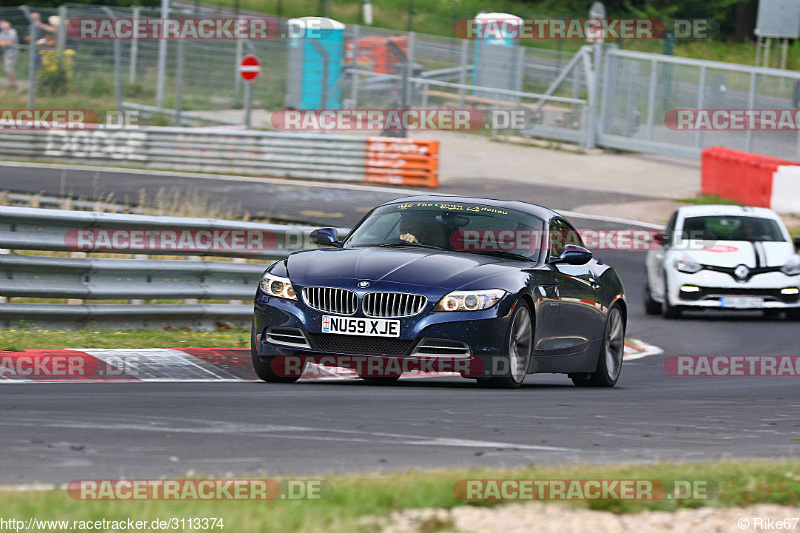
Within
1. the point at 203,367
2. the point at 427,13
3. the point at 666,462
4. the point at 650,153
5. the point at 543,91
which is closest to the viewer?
the point at 666,462

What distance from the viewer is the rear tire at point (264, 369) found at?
941 cm

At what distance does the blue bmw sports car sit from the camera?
8938mm

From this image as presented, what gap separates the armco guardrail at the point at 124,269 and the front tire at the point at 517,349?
3.40 metres

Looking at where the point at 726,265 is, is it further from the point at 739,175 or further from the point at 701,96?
Result: the point at 701,96

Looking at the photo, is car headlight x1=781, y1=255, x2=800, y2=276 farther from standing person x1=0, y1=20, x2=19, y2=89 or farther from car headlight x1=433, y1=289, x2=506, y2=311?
standing person x1=0, y1=20, x2=19, y2=89

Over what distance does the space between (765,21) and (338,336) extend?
2911 centimetres

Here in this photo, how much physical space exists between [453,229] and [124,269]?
302cm

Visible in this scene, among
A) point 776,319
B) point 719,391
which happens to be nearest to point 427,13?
point 776,319

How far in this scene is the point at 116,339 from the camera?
11000mm

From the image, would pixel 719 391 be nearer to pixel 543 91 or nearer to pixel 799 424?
pixel 799 424

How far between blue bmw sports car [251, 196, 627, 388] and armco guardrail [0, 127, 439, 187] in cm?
1847

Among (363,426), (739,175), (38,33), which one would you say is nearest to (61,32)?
(38,33)

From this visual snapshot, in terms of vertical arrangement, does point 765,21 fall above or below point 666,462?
above

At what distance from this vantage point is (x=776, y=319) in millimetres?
17750
